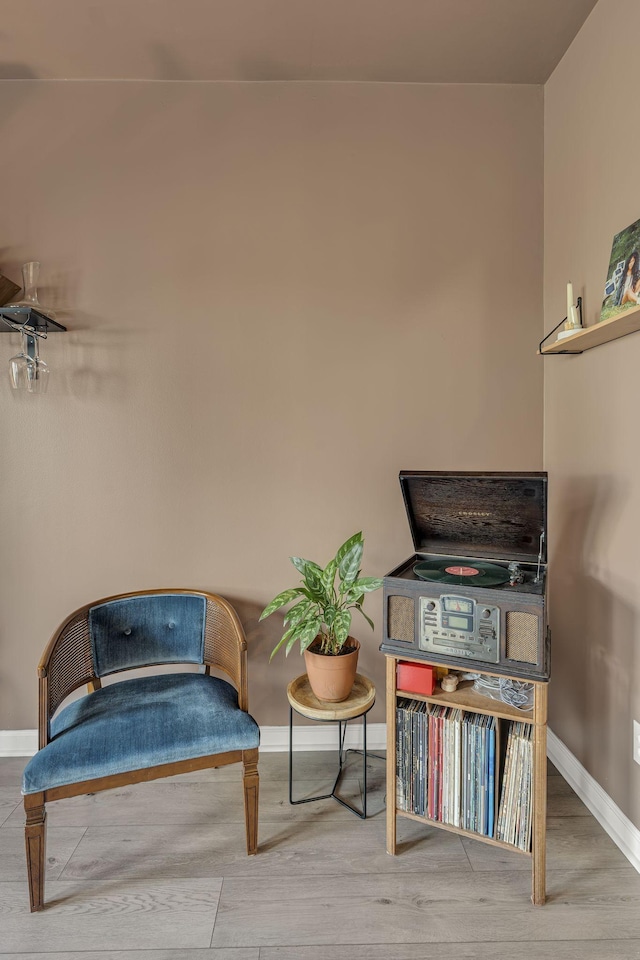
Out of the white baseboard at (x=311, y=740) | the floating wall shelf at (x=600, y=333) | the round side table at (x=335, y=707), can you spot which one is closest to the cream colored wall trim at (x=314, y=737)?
the white baseboard at (x=311, y=740)

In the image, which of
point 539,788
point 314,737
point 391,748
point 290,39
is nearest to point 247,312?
point 290,39

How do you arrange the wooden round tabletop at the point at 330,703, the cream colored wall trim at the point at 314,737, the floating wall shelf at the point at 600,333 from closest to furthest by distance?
the floating wall shelf at the point at 600,333 < the wooden round tabletop at the point at 330,703 < the cream colored wall trim at the point at 314,737

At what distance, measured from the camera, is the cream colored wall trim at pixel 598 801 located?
1592 millimetres

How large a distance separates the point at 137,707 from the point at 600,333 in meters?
1.88

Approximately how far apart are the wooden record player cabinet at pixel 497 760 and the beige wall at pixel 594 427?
399 mm

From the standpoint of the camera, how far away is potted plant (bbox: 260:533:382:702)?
173 centimetres

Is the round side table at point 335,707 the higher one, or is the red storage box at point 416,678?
the red storage box at point 416,678

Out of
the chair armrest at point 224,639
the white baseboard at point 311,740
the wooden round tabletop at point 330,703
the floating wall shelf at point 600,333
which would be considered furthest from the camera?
the white baseboard at point 311,740

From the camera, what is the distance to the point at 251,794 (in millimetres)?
1610

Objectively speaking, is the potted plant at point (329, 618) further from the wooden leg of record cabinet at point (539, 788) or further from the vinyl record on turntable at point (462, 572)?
the wooden leg of record cabinet at point (539, 788)

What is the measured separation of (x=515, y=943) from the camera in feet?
4.38

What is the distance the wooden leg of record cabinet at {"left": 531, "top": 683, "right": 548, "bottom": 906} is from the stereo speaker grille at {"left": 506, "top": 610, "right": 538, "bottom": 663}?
9 centimetres

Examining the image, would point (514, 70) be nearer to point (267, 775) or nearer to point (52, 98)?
point (52, 98)

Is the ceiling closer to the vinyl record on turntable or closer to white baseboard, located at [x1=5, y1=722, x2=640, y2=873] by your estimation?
the vinyl record on turntable
